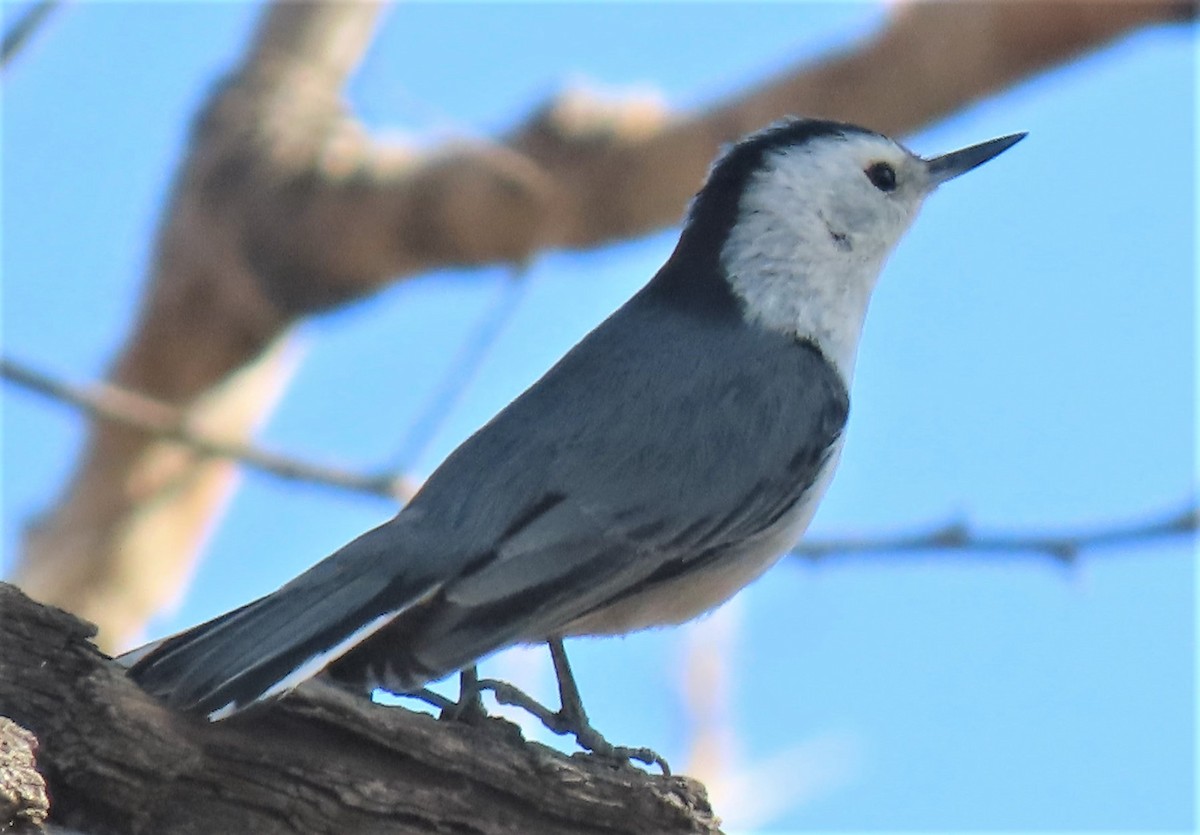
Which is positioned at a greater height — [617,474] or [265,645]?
[617,474]

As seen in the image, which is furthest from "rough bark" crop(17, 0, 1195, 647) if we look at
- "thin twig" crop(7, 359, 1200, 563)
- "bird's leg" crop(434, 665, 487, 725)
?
"bird's leg" crop(434, 665, 487, 725)

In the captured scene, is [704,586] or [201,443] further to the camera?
[201,443]

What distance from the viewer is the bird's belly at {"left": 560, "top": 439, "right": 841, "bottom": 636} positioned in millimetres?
3578

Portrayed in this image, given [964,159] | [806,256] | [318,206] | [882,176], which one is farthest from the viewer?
[318,206]

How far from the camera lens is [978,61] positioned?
23.7 feet

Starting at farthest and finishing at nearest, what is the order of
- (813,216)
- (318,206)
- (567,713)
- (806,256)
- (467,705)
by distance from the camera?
(318,206)
(813,216)
(806,256)
(567,713)
(467,705)

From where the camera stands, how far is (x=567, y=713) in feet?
11.5

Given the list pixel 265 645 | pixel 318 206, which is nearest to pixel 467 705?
pixel 265 645

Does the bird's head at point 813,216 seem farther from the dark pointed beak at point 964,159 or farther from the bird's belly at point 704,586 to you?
the bird's belly at point 704,586

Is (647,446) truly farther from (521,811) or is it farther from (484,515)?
(521,811)

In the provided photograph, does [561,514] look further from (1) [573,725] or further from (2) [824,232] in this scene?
(2) [824,232]

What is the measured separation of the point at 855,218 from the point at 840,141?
8.6 inches

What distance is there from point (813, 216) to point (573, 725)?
153 cm

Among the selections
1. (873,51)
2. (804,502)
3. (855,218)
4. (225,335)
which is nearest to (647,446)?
(804,502)
